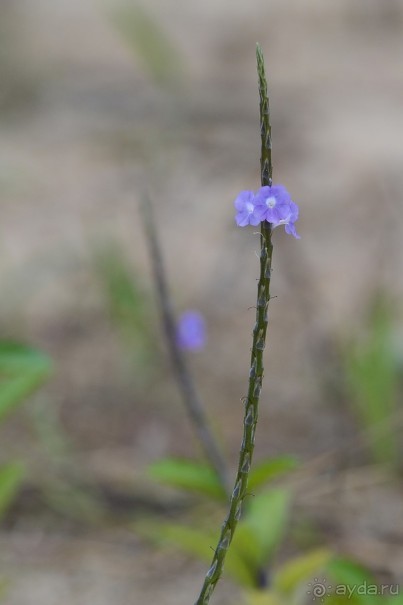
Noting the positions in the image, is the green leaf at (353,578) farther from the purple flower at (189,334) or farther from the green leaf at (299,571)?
the purple flower at (189,334)

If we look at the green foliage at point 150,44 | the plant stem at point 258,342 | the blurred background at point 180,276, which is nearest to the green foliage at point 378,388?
the blurred background at point 180,276

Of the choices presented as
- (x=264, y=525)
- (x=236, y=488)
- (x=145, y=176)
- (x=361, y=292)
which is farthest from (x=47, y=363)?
(x=145, y=176)

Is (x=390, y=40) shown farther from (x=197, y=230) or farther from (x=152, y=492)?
(x=152, y=492)

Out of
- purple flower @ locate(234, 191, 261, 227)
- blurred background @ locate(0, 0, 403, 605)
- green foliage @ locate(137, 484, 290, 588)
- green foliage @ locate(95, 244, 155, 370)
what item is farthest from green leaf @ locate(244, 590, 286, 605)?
green foliage @ locate(95, 244, 155, 370)

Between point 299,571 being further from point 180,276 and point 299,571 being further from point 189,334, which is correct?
point 180,276

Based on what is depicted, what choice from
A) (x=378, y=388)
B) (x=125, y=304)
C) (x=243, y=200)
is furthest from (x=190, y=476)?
(x=125, y=304)

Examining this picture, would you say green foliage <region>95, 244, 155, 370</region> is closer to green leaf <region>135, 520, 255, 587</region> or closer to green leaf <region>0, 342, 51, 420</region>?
green leaf <region>0, 342, 51, 420</region>
